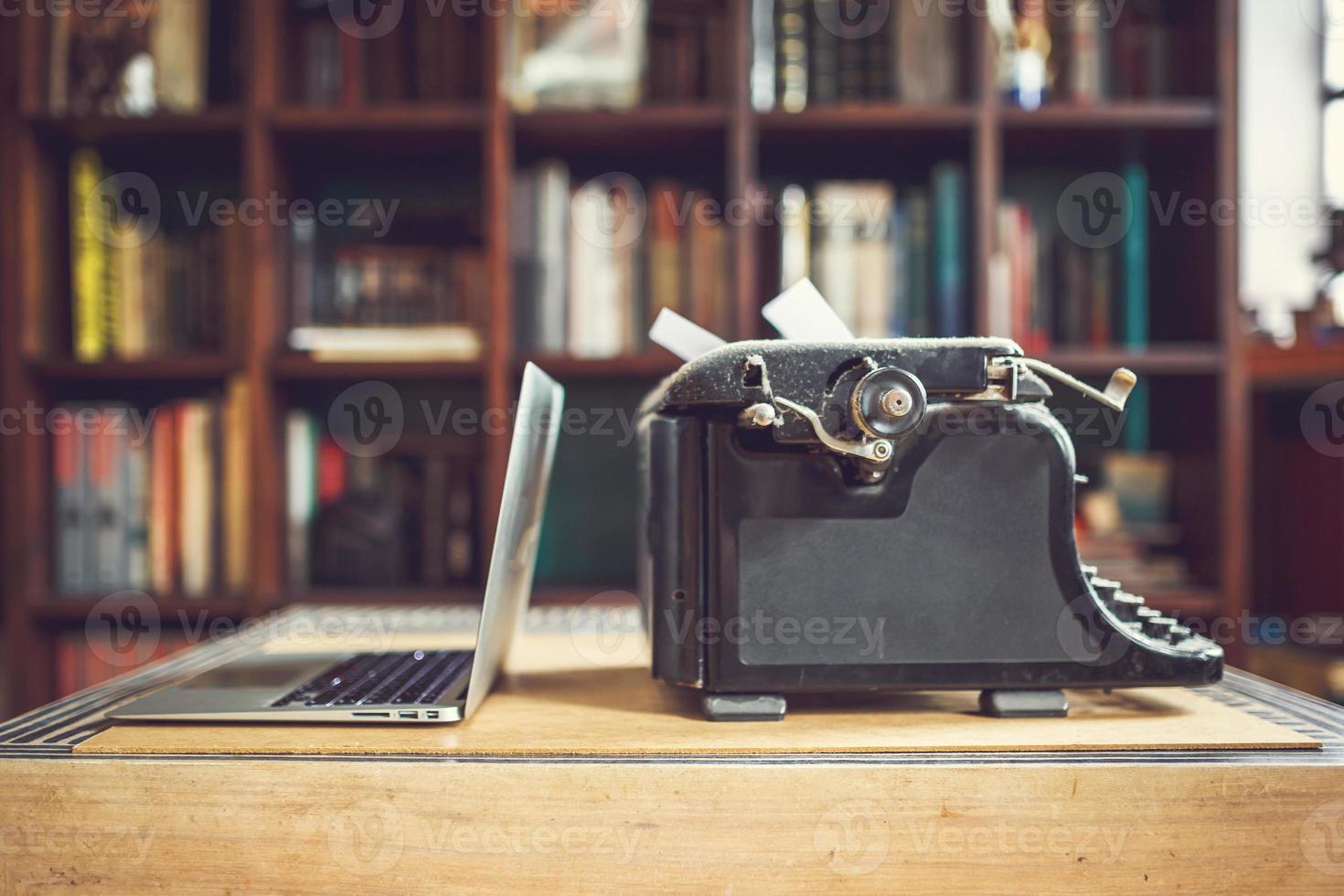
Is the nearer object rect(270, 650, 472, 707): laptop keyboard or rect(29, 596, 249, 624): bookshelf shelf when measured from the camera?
rect(270, 650, 472, 707): laptop keyboard

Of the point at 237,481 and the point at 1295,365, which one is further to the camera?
the point at 1295,365

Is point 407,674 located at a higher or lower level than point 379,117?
lower

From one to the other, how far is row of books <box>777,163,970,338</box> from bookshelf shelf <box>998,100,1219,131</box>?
162mm

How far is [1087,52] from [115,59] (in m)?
1.88

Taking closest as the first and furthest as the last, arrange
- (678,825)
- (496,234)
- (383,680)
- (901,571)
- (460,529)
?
(678,825)
(901,571)
(383,680)
(496,234)
(460,529)

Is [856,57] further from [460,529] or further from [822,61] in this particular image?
[460,529]

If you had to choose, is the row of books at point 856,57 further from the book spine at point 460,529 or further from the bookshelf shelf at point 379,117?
the book spine at point 460,529

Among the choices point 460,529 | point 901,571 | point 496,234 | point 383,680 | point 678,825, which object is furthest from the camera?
point 460,529

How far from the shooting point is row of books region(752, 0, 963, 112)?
Result: 184 centimetres

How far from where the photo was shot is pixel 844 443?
707mm

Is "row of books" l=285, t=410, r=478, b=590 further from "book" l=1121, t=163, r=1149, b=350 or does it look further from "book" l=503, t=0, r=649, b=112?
"book" l=1121, t=163, r=1149, b=350

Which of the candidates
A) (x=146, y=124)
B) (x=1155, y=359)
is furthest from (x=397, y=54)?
(x=1155, y=359)

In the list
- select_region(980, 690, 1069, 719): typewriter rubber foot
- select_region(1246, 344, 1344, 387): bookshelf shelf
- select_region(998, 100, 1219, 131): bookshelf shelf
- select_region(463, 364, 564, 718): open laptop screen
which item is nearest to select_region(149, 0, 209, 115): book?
select_region(463, 364, 564, 718): open laptop screen

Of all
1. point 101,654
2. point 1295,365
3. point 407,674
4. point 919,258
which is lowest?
point 101,654
